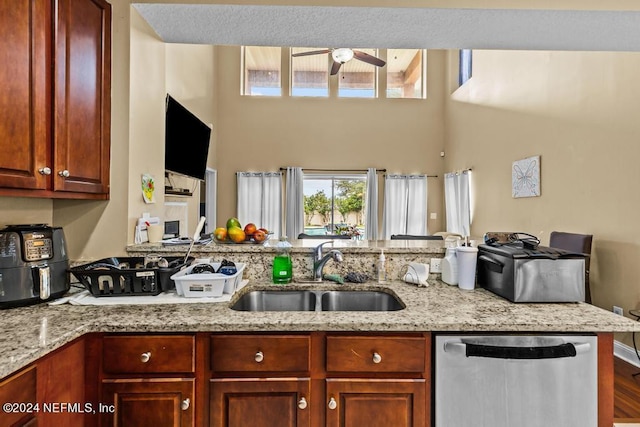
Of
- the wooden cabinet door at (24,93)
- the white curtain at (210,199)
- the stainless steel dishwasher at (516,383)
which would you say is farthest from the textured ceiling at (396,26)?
the white curtain at (210,199)

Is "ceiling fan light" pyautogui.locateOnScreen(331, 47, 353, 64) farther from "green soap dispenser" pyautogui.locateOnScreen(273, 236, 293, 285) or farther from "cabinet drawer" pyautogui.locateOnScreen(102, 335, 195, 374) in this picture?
"cabinet drawer" pyautogui.locateOnScreen(102, 335, 195, 374)

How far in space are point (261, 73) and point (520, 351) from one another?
664 centimetres

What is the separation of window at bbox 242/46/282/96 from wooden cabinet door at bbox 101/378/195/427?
6.18 metres

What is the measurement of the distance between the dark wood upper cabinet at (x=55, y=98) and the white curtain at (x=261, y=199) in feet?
15.4

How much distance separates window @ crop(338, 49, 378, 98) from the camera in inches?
262

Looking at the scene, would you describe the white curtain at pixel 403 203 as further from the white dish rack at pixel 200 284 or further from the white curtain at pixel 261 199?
the white dish rack at pixel 200 284

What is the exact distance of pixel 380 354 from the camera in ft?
3.80

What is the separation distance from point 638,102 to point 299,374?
3.37 m

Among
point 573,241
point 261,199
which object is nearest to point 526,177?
point 573,241

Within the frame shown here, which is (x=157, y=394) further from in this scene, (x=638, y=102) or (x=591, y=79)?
(x=591, y=79)

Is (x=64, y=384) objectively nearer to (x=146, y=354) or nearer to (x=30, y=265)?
(x=146, y=354)

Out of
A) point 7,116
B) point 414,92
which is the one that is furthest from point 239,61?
point 7,116

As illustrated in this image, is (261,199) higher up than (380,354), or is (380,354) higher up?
(261,199)

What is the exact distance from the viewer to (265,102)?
21.4 ft
